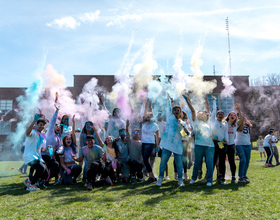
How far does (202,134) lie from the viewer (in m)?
6.80

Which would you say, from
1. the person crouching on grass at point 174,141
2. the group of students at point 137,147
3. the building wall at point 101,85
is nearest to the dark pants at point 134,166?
the group of students at point 137,147

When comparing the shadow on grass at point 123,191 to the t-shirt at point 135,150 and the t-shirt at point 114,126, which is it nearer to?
the t-shirt at point 135,150

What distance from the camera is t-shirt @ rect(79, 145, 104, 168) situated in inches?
284

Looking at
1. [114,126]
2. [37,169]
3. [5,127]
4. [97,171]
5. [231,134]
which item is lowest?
[97,171]

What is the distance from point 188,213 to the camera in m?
4.40

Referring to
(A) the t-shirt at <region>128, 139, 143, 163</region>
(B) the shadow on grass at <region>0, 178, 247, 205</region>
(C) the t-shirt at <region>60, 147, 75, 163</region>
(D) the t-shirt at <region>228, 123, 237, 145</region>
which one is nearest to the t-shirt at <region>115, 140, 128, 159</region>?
(A) the t-shirt at <region>128, 139, 143, 163</region>

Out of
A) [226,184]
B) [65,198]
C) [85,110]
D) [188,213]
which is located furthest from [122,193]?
[85,110]

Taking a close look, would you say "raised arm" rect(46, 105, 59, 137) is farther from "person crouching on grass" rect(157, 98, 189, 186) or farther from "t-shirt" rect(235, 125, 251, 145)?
"t-shirt" rect(235, 125, 251, 145)

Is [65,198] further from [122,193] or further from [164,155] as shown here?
[164,155]

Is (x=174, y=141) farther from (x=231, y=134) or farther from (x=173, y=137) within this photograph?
(x=231, y=134)

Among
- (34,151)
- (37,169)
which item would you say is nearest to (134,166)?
(37,169)

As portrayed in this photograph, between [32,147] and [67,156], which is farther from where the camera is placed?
[67,156]

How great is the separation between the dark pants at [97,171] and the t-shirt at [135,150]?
788 mm

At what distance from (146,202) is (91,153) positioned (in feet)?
8.61
